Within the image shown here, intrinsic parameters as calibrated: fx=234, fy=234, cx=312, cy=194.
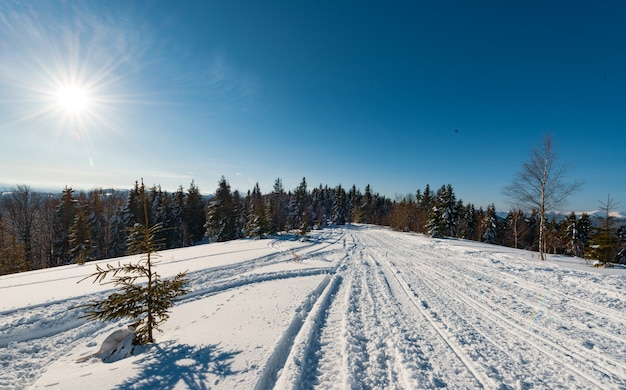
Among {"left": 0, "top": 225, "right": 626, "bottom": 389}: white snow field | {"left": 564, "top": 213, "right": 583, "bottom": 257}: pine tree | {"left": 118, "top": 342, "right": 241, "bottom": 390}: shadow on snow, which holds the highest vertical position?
{"left": 118, "top": 342, "right": 241, "bottom": 390}: shadow on snow

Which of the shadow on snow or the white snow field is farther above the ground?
the shadow on snow

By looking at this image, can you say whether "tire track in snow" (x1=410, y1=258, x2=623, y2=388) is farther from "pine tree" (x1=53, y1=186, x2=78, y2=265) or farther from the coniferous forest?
"pine tree" (x1=53, y1=186, x2=78, y2=265)

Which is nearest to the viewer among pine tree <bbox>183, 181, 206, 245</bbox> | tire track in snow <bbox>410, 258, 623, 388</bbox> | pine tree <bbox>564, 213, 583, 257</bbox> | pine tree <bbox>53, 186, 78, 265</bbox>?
tire track in snow <bbox>410, 258, 623, 388</bbox>

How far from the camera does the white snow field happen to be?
386 centimetres

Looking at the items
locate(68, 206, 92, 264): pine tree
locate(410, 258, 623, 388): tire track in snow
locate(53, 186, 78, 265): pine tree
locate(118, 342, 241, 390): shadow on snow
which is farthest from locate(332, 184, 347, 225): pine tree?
locate(118, 342, 241, 390): shadow on snow

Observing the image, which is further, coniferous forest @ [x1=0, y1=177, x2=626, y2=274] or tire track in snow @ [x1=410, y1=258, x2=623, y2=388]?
coniferous forest @ [x1=0, y1=177, x2=626, y2=274]

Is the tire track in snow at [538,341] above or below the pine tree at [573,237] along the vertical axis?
above

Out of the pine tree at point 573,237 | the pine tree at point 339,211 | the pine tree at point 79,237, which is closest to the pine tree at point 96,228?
the pine tree at point 79,237

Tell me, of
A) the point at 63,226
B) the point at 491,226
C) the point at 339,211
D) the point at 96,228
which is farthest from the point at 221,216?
the point at 491,226

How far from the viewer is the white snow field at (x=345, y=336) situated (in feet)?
12.7

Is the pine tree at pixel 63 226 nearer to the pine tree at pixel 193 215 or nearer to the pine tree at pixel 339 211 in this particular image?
the pine tree at pixel 193 215

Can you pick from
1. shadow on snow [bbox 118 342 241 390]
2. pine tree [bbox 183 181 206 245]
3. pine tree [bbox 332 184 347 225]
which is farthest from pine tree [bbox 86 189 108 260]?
pine tree [bbox 332 184 347 225]

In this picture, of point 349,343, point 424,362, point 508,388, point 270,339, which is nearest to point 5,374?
point 270,339

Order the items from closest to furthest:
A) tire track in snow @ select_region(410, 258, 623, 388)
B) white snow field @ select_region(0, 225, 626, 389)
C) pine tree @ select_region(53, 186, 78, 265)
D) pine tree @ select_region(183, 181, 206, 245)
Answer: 1. white snow field @ select_region(0, 225, 626, 389)
2. tire track in snow @ select_region(410, 258, 623, 388)
3. pine tree @ select_region(53, 186, 78, 265)
4. pine tree @ select_region(183, 181, 206, 245)
